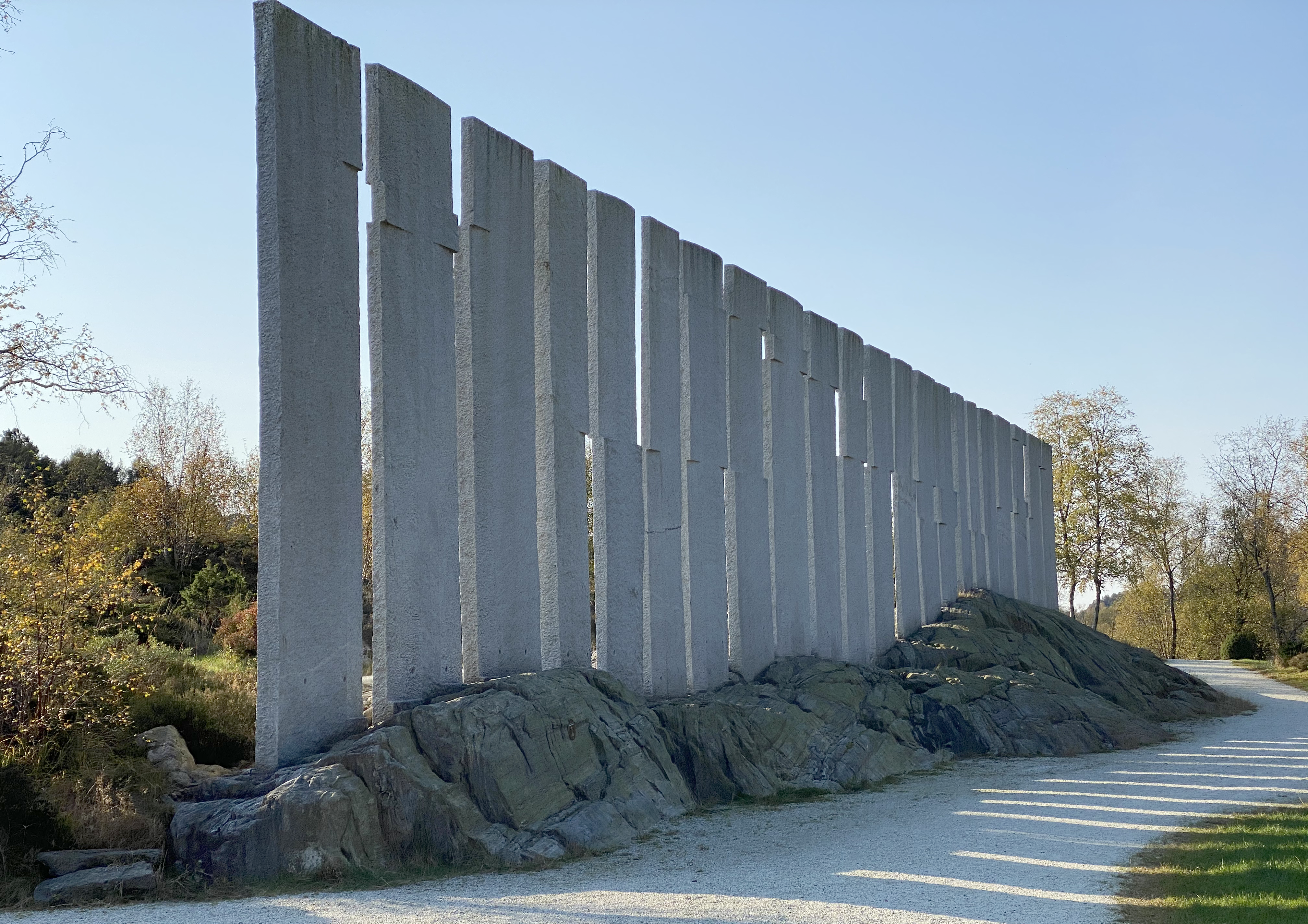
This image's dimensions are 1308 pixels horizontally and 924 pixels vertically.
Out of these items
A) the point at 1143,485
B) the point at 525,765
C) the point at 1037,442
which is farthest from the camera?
the point at 1143,485

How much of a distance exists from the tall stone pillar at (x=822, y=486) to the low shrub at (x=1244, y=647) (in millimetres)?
26106

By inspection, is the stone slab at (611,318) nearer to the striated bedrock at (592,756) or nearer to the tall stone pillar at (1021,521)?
the striated bedrock at (592,756)

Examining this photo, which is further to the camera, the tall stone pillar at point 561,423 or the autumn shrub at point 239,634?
the autumn shrub at point 239,634

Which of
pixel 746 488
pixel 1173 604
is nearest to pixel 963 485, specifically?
pixel 746 488

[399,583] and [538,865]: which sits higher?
[399,583]

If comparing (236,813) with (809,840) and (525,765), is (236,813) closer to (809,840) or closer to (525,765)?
(525,765)

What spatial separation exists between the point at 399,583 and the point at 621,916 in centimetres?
422

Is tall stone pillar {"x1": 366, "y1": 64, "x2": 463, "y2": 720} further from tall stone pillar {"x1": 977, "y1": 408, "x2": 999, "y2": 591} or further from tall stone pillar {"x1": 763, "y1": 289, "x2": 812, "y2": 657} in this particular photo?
tall stone pillar {"x1": 977, "y1": 408, "x2": 999, "y2": 591}

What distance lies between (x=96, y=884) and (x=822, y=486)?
13.0 meters

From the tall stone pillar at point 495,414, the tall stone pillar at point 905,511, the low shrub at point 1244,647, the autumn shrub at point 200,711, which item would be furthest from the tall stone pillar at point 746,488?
the low shrub at point 1244,647

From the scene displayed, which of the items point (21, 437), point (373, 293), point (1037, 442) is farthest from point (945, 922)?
point (21, 437)

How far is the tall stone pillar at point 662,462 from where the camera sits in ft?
45.3

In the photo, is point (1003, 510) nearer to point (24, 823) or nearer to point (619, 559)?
point (619, 559)

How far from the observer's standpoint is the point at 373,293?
10.5 meters
